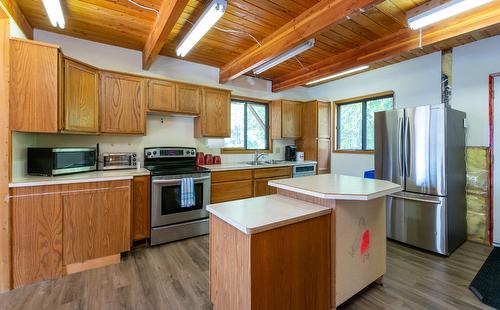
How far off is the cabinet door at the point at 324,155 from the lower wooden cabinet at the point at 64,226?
3723 millimetres

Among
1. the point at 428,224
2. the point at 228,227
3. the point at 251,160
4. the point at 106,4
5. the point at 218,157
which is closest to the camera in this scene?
the point at 228,227

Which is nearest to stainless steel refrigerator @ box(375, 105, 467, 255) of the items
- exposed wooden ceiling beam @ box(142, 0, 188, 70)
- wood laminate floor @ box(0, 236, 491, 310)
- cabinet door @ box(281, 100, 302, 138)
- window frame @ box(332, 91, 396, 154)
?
wood laminate floor @ box(0, 236, 491, 310)

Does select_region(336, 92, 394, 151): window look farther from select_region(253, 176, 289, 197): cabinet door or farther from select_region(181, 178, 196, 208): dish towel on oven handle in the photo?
select_region(181, 178, 196, 208): dish towel on oven handle

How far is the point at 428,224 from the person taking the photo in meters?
2.75

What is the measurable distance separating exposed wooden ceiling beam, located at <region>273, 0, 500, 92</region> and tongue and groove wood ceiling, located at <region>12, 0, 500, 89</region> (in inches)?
4.1

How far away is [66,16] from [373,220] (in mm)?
3852

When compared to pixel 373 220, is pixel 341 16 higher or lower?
higher

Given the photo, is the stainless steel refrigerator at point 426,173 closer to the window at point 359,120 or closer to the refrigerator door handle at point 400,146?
the refrigerator door handle at point 400,146

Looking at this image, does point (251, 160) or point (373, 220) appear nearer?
point (373, 220)

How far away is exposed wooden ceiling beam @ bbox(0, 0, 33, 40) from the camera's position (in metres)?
2.00

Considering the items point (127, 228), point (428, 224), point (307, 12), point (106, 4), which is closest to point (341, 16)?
point (307, 12)

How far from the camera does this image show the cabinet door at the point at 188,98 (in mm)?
3441

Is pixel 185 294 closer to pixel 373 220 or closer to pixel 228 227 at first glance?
pixel 228 227

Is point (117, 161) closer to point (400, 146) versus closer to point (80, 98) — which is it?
point (80, 98)
